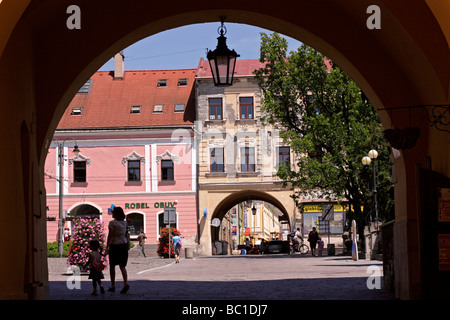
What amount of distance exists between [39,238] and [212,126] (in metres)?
41.8

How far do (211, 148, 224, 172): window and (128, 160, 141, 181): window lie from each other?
4.92m

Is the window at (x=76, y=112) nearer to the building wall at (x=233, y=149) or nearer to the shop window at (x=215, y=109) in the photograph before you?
the building wall at (x=233, y=149)

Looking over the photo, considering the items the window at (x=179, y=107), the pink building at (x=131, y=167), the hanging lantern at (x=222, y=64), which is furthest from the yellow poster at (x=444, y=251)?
the window at (x=179, y=107)

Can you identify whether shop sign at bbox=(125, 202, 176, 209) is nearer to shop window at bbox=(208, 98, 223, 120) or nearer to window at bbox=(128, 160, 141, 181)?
window at bbox=(128, 160, 141, 181)

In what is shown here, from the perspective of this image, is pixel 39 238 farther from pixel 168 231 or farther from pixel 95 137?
pixel 95 137

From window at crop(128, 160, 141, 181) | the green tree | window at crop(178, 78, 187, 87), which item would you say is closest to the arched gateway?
the green tree

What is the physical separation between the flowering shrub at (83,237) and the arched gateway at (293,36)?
966cm

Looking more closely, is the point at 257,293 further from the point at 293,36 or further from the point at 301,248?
the point at 301,248

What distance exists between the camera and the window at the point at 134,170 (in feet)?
171

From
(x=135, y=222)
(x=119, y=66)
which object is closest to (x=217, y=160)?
(x=135, y=222)

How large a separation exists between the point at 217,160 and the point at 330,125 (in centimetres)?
1635

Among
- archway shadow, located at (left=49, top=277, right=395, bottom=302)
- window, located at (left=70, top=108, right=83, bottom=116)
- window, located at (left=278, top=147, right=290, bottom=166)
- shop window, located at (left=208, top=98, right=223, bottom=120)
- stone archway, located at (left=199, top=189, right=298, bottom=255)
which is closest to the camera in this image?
archway shadow, located at (left=49, top=277, right=395, bottom=302)

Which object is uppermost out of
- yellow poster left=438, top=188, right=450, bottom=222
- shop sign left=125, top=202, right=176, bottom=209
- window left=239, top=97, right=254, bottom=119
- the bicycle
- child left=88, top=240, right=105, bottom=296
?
window left=239, top=97, right=254, bottom=119

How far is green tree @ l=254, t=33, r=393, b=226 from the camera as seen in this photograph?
3575cm
